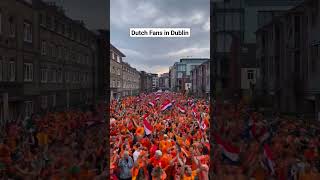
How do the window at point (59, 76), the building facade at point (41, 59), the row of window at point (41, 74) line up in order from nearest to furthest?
the row of window at point (41, 74)
the building facade at point (41, 59)
the window at point (59, 76)

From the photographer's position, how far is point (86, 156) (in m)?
8.17

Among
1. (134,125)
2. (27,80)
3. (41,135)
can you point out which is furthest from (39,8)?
(134,125)

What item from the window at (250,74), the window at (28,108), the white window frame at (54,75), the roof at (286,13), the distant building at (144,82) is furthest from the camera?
the distant building at (144,82)

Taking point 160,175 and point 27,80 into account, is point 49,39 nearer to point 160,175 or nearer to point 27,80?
point 27,80

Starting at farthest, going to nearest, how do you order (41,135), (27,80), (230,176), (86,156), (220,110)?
(220,110)
(27,80)
(41,135)
(86,156)
(230,176)

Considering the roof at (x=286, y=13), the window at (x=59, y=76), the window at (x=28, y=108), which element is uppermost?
the roof at (x=286, y=13)

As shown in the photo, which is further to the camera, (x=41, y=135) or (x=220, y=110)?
(x=220, y=110)

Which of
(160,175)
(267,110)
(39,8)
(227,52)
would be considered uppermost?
(39,8)

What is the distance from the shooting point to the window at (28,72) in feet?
35.0

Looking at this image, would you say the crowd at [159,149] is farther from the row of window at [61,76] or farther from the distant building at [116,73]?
the distant building at [116,73]

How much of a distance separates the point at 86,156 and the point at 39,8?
5267 mm

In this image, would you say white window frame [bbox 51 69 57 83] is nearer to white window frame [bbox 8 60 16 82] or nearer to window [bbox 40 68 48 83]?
window [bbox 40 68 48 83]

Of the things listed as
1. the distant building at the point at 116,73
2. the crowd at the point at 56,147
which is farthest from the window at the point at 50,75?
the distant building at the point at 116,73

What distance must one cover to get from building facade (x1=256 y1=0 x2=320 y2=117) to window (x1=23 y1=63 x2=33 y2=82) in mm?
7595
